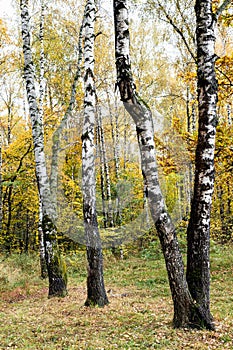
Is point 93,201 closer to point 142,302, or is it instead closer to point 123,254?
point 142,302

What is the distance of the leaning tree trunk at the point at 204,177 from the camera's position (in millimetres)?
5238

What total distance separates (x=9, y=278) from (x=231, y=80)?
30.1 ft

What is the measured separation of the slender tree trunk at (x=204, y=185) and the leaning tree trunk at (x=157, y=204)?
238 millimetres

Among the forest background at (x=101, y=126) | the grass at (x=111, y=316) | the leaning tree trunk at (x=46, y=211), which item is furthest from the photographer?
the forest background at (x=101, y=126)

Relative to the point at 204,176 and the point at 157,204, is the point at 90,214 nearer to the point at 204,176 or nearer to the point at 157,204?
the point at 157,204

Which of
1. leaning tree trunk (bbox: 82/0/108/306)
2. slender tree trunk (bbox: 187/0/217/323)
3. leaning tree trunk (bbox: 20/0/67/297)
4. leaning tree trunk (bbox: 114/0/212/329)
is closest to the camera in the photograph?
leaning tree trunk (bbox: 114/0/212/329)

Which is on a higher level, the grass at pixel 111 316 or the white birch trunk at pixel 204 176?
the white birch trunk at pixel 204 176

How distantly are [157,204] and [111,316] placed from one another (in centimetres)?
253

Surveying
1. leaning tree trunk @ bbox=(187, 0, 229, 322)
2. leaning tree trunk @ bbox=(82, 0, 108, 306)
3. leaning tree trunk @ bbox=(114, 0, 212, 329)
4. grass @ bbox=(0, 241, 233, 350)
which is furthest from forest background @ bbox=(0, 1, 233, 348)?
leaning tree trunk @ bbox=(114, 0, 212, 329)

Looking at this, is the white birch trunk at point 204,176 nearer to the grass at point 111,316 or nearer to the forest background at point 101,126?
the grass at point 111,316

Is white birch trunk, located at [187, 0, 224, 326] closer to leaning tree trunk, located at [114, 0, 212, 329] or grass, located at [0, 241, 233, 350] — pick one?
leaning tree trunk, located at [114, 0, 212, 329]

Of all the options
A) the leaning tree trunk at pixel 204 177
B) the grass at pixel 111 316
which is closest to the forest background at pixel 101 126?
the grass at pixel 111 316

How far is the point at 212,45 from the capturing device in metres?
5.41

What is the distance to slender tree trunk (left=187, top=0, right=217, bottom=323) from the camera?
5234 mm
